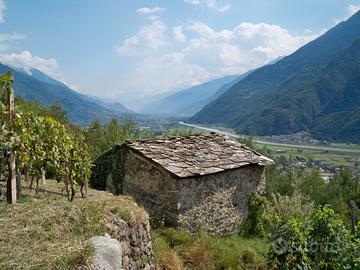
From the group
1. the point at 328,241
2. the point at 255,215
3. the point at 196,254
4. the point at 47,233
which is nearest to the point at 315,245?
the point at 328,241

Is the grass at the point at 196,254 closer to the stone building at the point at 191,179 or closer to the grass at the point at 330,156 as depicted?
the stone building at the point at 191,179

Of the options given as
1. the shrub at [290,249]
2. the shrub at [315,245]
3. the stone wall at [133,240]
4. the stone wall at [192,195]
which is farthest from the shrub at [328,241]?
the stone wall at [192,195]

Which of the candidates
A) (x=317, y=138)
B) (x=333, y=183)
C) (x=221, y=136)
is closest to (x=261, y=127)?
(x=317, y=138)

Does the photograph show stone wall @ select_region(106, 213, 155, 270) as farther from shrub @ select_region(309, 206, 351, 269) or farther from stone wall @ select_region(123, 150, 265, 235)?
stone wall @ select_region(123, 150, 265, 235)

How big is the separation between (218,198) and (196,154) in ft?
6.53

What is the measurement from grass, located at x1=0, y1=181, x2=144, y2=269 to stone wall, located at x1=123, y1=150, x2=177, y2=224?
5.76 meters

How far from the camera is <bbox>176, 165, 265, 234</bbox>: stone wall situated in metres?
13.5

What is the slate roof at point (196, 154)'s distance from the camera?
13.9 meters

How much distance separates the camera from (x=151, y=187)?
554 inches

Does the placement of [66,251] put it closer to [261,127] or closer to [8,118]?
[8,118]

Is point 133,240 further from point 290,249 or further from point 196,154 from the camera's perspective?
point 196,154

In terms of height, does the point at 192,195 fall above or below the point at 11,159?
below

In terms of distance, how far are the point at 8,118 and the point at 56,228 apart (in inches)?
140

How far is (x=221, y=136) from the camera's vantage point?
18.4m
